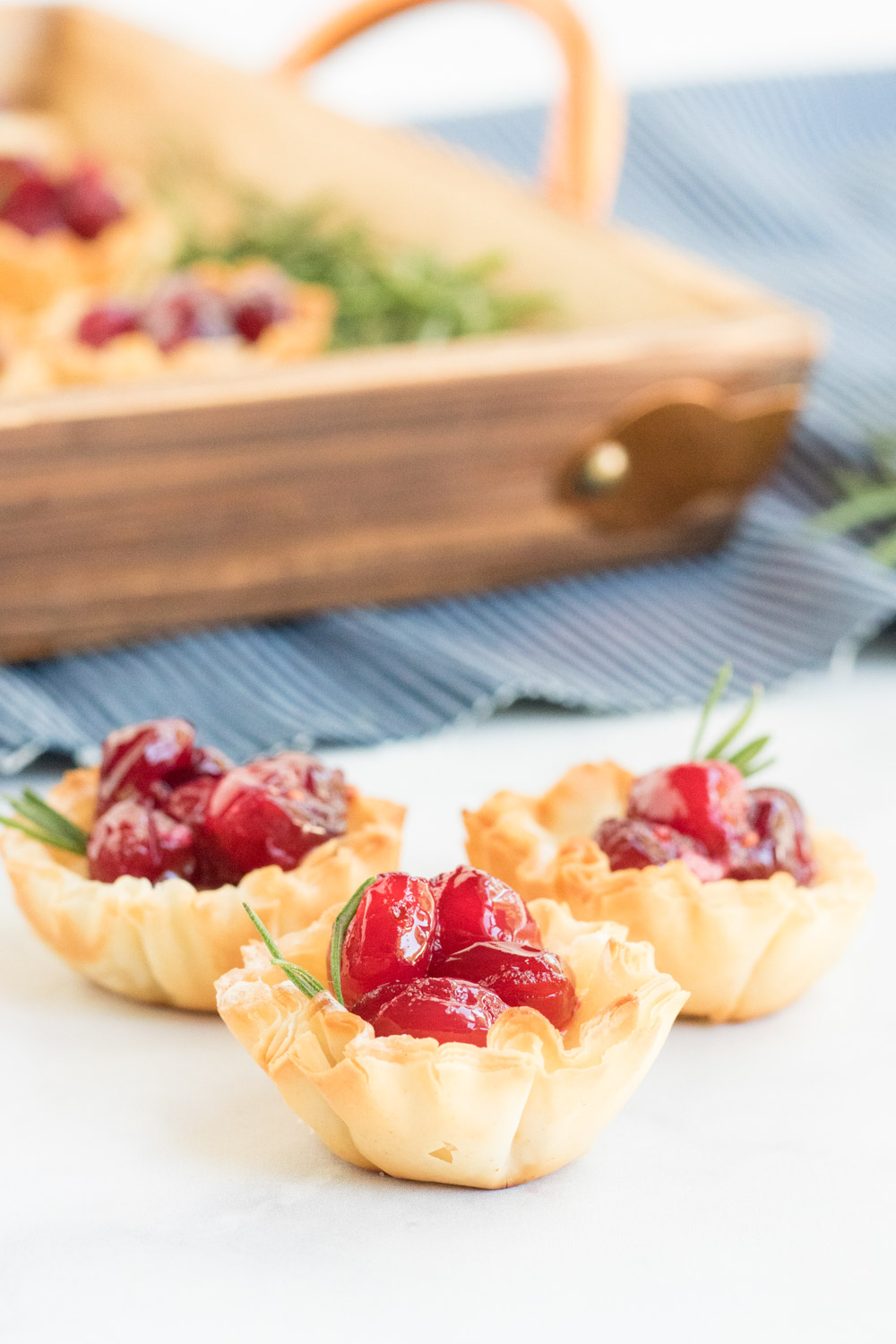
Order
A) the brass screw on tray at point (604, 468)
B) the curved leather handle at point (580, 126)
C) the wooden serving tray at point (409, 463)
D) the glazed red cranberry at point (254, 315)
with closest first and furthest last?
the wooden serving tray at point (409, 463) < the brass screw on tray at point (604, 468) < the glazed red cranberry at point (254, 315) < the curved leather handle at point (580, 126)

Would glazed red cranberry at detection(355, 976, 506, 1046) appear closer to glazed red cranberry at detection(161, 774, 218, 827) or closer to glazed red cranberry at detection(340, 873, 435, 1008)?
glazed red cranberry at detection(340, 873, 435, 1008)

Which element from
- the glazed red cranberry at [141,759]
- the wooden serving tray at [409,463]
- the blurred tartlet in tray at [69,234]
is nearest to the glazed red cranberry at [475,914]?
the glazed red cranberry at [141,759]

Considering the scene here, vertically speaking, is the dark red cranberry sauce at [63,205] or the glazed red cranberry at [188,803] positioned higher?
the dark red cranberry sauce at [63,205]

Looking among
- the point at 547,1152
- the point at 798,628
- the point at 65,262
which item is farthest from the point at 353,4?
the point at 547,1152

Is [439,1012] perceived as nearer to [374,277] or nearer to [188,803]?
[188,803]

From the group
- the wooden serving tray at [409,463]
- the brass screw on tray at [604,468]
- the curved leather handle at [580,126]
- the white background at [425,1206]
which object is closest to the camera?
the white background at [425,1206]

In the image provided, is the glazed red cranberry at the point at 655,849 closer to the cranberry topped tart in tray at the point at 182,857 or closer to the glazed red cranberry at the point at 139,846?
the cranberry topped tart in tray at the point at 182,857

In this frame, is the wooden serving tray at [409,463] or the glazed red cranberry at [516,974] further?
the wooden serving tray at [409,463]
